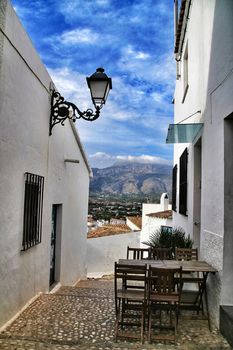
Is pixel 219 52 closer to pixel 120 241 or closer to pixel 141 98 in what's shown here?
pixel 141 98

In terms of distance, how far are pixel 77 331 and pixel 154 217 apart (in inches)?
698

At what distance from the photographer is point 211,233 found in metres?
5.32

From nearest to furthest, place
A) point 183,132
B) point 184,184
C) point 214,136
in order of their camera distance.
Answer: point 214,136 < point 183,132 < point 184,184

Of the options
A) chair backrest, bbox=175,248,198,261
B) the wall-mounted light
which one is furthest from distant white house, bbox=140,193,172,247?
the wall-mounted light

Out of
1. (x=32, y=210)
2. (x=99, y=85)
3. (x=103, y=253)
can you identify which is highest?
(x=99, y=85)

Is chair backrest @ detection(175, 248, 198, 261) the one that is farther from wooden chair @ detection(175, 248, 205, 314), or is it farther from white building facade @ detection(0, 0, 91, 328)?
white building facade @ detection(0, 0, 91, 328)

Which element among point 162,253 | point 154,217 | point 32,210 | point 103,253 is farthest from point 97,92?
point 154,217

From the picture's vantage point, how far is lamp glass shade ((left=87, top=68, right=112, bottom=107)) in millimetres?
6148

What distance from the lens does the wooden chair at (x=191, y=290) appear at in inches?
204

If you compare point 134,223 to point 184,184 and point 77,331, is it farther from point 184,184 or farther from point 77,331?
point 77,331

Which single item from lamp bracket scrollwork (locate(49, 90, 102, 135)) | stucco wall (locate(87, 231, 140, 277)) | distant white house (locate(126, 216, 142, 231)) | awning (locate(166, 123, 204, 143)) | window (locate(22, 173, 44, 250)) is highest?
lamp bracket scrollwork (locate(49, 90, 102, 135))

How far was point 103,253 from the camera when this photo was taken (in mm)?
18156

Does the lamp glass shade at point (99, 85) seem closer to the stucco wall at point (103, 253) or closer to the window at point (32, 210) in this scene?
the window at point (32, 210)

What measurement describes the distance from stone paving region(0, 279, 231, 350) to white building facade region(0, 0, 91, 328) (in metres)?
0.35
